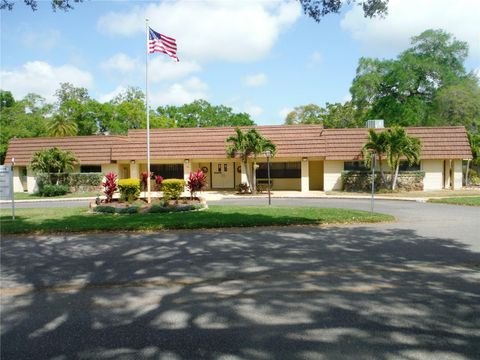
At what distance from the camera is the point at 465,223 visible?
1236cm

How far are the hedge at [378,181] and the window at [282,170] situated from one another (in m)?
3.83

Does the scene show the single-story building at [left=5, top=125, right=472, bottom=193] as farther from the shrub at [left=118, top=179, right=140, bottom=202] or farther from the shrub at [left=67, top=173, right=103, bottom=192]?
the shrub at [left=118, top=179, right=140, bottom=202]

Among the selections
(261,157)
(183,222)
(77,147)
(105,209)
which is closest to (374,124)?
(261,157)

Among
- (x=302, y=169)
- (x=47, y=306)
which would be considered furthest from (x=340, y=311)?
(x=302, y=169)

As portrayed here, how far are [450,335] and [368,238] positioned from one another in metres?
→ 5.59

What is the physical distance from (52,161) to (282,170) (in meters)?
17.5

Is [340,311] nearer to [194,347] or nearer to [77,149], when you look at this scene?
[194,347]

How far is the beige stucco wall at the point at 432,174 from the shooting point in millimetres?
28219

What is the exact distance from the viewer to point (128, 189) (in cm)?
1830

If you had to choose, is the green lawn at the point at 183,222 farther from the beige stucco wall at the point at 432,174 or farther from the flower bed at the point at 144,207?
the beige stucco wall at the point at 432,174

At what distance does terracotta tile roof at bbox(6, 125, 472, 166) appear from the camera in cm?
2844

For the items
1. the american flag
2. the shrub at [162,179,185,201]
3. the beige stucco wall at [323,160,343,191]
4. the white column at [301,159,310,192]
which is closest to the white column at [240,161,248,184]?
the white column at [301,159,310,192]

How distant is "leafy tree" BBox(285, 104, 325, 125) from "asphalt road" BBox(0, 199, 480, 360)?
56.9m

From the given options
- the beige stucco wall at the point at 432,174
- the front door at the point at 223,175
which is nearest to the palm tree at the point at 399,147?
the beige stucco wall at the point at 432,174
